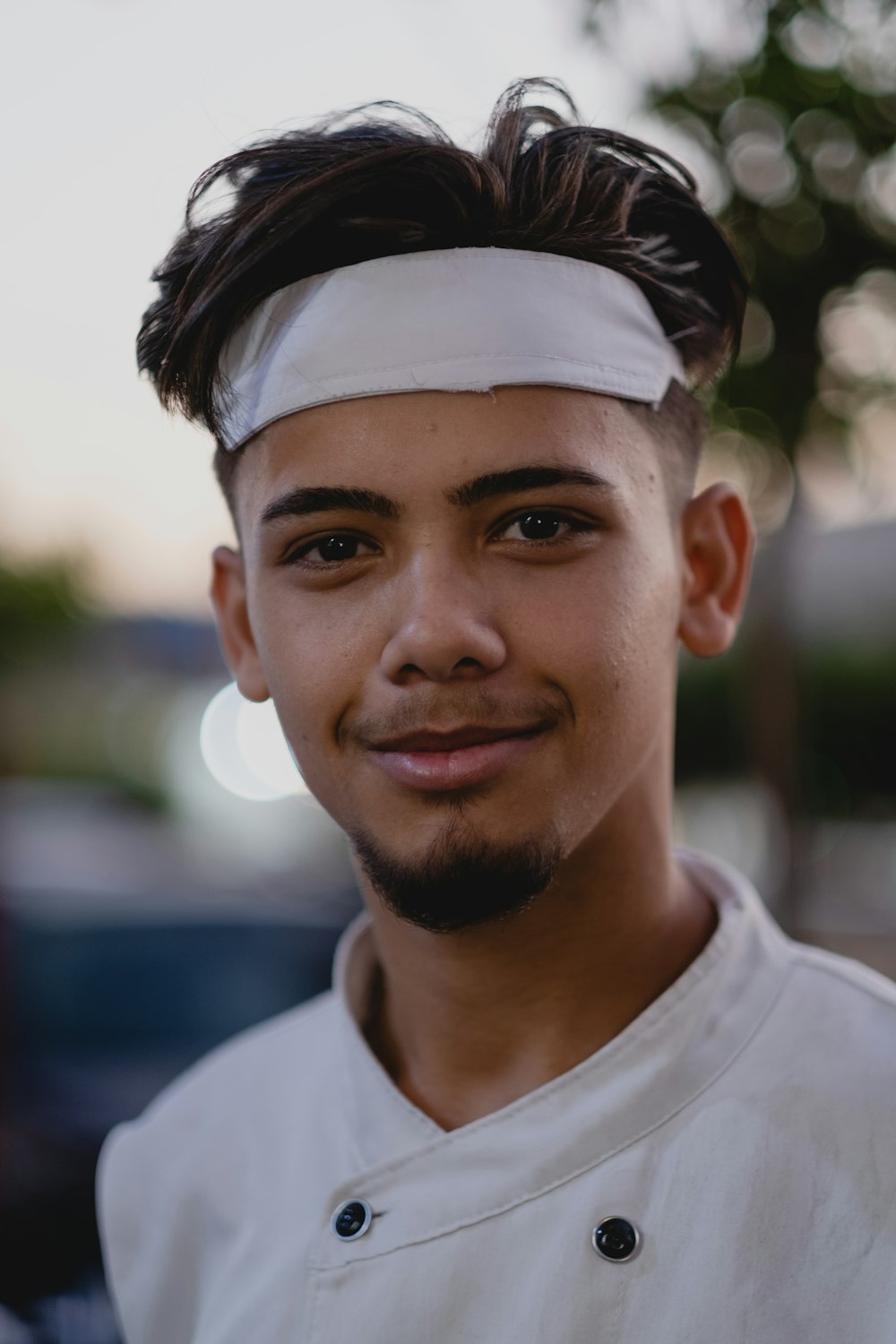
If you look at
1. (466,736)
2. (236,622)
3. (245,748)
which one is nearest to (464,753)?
(466,736)

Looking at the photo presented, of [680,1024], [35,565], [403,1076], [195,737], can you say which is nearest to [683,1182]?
[680,1024]

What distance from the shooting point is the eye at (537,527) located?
1684 mm

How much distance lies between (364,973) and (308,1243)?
Result: 48cm

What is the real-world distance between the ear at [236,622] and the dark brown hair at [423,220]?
0.16m

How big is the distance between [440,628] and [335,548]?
244 millimetres

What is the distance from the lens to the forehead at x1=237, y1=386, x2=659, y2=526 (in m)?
1.66

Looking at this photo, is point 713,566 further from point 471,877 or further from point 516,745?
point 471,877

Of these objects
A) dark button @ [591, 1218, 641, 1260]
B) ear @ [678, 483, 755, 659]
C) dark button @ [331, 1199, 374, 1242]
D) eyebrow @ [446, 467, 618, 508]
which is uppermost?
eyebrow @ [446, 467, 618, 508]

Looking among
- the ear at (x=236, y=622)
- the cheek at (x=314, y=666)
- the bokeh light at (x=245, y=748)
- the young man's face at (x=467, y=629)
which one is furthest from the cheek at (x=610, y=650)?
the bokeh light at (x=245, y=748)

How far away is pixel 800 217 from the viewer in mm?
3369

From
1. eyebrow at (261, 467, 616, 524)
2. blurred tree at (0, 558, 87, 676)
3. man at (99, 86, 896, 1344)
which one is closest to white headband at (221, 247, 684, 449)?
man at (99, 86, 896, 1344)

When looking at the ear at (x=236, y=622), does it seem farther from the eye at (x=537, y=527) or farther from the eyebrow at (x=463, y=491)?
the eye at (x=537, y=527)

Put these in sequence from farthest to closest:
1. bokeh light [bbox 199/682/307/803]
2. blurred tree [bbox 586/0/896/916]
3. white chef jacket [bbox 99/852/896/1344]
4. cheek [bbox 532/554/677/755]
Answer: bokeh light [bbox 199/682/307/803] < blurred tree [bbox 586/0/896/916] < cheek [bbox 532/554/677/755] < white chef jacket [bbox 99/852/896/1344]

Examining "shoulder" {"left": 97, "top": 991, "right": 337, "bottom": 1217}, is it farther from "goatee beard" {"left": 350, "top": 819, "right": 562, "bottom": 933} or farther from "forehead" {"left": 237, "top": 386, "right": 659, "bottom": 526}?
"forehead" {"left": 237, "top": 386, "right": 659, "bottom": 526}
